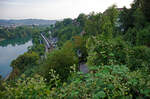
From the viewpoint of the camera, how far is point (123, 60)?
265 cm

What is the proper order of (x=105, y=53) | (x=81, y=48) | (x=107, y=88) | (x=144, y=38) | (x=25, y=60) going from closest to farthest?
(x=107, y=88)
(x=105, y=53)
(x=144, y=38)
(x=81, y=48)
(x=25, y=60)

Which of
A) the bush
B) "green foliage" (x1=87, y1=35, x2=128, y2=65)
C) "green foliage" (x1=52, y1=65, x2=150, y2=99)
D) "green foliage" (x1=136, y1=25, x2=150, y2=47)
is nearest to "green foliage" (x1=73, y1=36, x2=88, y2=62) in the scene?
"green foliage" (x1=136, y1=25, x2=150, y2=47)

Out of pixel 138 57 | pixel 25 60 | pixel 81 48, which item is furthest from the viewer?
pixel 25 60

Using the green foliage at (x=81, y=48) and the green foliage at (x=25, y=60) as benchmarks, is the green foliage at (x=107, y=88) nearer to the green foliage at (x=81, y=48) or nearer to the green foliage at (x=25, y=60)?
the green foliage at (x=81, y=48)

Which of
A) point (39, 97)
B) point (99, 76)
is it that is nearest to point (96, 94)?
point (99, 76)

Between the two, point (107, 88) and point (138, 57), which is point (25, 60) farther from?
point (107, 88)

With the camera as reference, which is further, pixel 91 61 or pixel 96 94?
pixel 91 61

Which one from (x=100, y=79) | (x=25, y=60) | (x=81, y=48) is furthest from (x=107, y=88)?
(x=25, y=60)

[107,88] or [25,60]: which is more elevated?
[107,88]

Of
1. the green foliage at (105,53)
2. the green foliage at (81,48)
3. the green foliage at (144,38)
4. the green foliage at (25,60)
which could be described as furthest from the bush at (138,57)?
the green foliage at (25,60)

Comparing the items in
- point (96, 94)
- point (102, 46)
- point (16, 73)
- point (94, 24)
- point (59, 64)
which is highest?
point (94, 24)

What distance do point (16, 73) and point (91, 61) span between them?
55.6ft

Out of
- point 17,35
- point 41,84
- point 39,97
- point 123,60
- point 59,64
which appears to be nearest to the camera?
point 39,97

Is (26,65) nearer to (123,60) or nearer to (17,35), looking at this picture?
(123,60)
